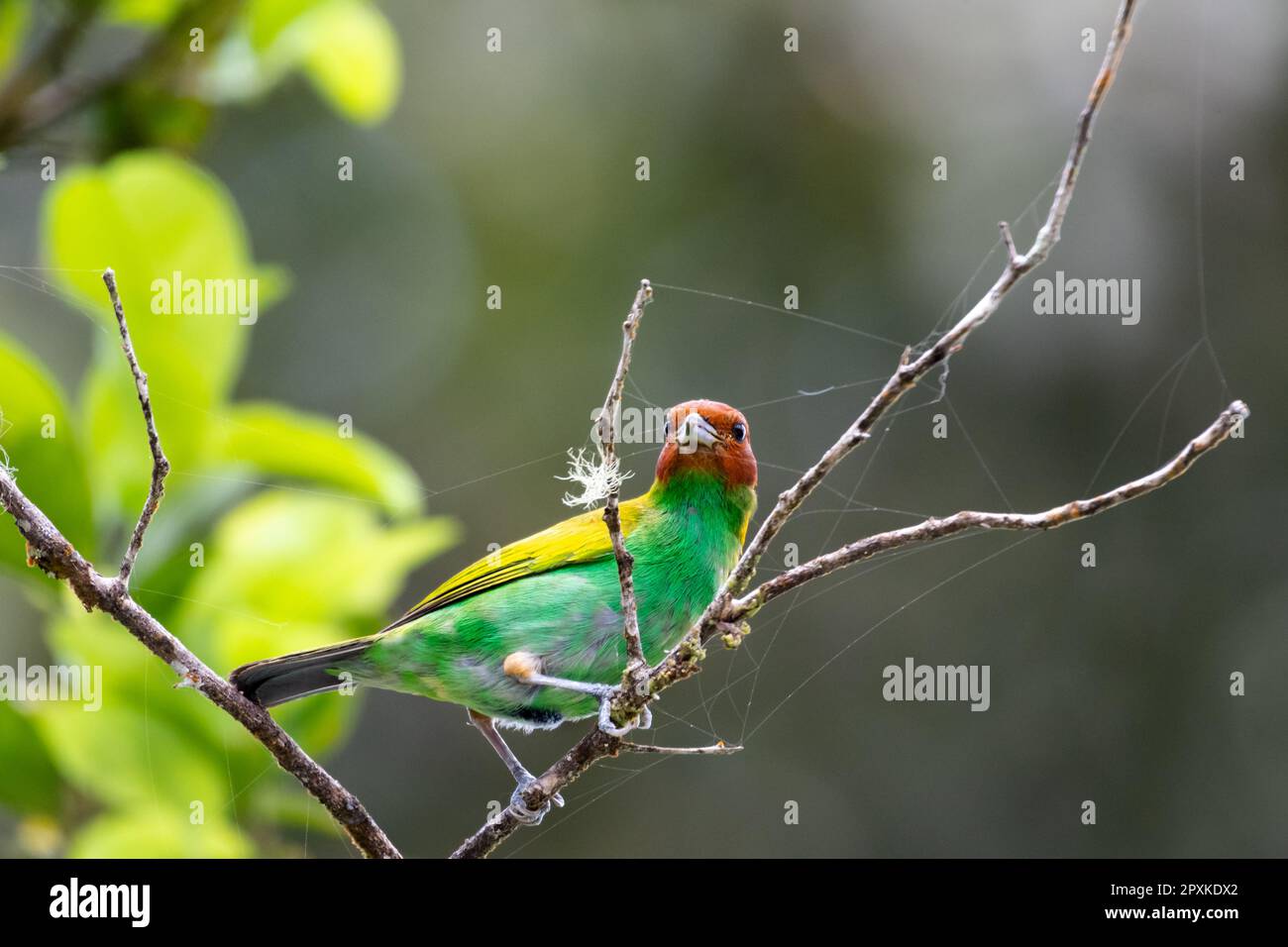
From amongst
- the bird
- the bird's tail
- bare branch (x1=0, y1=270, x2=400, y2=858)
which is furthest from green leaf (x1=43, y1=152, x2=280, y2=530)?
bare branch (x1=0, y1=270, x2=400, y2=858)

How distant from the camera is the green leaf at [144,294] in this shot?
411 cm

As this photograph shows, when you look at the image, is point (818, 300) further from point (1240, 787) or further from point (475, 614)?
point (475, 614)

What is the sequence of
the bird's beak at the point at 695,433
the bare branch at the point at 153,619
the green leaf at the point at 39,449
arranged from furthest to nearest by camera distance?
1. the green leaf at the point at 39,449
2. the bird's beak at the point at 695,433
3. the bare branch at the point at 153,619

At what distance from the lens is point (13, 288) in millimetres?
8656

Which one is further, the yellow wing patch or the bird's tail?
the yellow wing patch

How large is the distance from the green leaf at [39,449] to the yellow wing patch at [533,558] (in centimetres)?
115

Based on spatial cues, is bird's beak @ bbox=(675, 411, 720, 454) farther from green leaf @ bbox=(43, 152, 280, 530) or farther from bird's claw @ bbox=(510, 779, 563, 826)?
green leaf @ bbox=(43, 152, 280, 530)

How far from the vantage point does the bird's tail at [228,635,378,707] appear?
10.8 feet

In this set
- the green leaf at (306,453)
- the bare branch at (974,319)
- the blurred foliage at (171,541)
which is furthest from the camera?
the green leaf at (306,453)

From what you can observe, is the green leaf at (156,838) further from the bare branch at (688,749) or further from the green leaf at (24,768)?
the bare branch at (688,749)

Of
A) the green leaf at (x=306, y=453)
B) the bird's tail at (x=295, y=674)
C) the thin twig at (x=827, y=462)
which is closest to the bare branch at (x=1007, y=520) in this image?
the thin twig at (x=827, y=462)

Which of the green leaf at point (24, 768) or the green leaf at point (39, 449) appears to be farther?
the green leaf at point (24, 768)

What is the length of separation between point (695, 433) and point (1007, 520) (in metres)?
1.30

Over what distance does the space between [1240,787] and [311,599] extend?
8.21 meters
